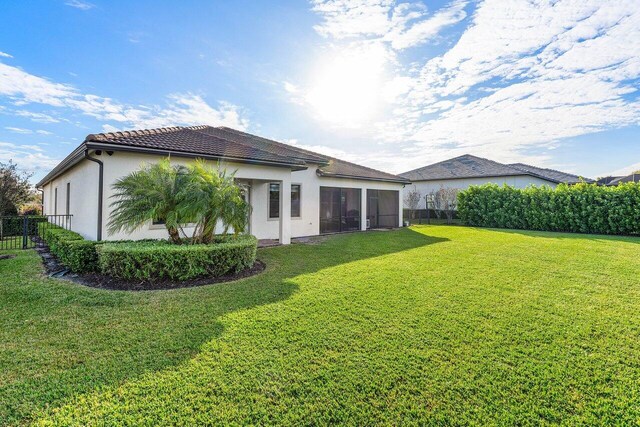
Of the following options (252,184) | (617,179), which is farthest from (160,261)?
(617,179)

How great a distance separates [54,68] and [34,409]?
14.4m

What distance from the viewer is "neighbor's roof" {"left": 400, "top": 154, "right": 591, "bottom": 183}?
26.6 m

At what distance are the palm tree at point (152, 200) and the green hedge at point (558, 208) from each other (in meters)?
20.7

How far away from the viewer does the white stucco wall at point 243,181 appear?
846cm

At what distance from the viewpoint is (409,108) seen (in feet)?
49.8

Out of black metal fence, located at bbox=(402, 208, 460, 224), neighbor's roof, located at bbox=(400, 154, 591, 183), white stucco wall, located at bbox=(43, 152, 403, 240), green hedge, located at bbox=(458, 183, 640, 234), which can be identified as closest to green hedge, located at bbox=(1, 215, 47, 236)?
white stucco wall, located at bbox=(43, 152, 403, 240)

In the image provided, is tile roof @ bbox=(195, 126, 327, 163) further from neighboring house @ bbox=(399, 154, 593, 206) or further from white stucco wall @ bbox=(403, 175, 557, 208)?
neighboring house @ bbox=(399, 154, 593, 206)

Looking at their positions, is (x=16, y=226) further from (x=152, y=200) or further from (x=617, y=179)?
(x=617, y=179)

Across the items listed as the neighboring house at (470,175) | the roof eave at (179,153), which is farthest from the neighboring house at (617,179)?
the roof eave at (179,153)

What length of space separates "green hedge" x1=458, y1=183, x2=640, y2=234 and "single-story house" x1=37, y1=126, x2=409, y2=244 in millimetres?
6256

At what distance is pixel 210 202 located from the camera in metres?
7.28

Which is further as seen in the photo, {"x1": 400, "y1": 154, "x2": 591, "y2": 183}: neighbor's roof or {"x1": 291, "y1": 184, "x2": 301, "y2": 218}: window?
{"x1": 400, "y1": 154, "x2": 591, "y2": 183}: neighbor's roof

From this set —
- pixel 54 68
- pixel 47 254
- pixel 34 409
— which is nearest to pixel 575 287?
pixel 34 409

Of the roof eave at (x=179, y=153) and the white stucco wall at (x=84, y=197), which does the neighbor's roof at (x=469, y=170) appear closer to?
the roof eave at (x=179, y=153)
